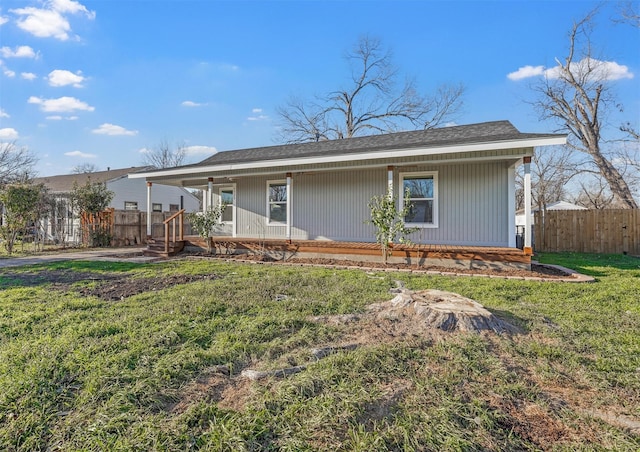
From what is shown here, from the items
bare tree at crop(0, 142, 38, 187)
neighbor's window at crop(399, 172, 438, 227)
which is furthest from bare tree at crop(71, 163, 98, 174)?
neighbor's window at crop(399, 172, 438, 227)

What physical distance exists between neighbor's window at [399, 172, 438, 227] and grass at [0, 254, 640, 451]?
5093 mm

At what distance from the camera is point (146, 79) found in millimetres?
12977

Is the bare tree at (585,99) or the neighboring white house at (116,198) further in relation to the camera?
the bare tree at (585,99)

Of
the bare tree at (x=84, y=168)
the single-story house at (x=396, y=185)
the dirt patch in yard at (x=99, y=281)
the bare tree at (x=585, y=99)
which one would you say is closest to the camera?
the dirt patch in yard at (x=99, y=281)

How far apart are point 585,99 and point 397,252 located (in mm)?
16634

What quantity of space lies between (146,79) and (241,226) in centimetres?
725

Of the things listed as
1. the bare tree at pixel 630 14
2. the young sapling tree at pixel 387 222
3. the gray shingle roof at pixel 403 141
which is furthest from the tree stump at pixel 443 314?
the bare tree at pixel 630 14

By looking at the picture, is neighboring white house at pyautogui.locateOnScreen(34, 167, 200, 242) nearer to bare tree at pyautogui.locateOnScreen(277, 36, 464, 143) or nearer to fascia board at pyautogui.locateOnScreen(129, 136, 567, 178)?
fascia board at pyautogui.locateOnScreen(129, 136, 567, 178)

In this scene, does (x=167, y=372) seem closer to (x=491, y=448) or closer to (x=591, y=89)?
(x=491, y=448)

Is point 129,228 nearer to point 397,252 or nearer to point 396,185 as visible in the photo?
point 396,185

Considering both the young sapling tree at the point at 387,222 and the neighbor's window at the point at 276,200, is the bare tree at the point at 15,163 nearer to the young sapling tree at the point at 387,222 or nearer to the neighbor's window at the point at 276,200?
the neighbor's window at the point at 276,200

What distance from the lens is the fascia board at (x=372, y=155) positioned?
6.68 m

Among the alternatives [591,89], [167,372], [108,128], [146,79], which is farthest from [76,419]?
[108,128]

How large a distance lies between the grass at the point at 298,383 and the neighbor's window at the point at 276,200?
279 inches
